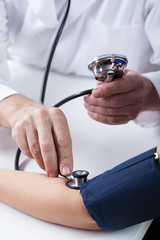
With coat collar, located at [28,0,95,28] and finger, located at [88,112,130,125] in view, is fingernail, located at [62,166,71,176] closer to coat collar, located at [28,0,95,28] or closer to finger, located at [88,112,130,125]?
finger, located at [88,112,130,125]

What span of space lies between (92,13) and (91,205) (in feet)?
2.08

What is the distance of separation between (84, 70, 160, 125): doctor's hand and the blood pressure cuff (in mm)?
223

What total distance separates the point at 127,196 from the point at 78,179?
10 centimetres

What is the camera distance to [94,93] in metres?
0.71

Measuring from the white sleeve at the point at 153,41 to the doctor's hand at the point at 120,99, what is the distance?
0.03m

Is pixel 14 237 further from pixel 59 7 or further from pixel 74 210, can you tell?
pixel 59 7

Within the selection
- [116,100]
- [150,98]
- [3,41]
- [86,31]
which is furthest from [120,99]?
[3,41]

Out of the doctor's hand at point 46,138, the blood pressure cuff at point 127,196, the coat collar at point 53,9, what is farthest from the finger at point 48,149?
the coat collar at point 53,9

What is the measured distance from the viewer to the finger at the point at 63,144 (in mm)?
606

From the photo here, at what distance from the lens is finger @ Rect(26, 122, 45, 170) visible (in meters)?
0.64

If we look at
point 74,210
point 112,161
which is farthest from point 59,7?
point 74,210

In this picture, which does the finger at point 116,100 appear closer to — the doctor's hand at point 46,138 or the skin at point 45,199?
the doctor's hand at point 46,138

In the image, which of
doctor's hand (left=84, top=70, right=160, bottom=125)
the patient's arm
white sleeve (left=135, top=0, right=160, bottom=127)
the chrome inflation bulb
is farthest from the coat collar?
the patient's arm

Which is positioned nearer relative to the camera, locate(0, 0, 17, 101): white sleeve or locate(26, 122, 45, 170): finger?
locate(26, 122, 45, 170): finger
